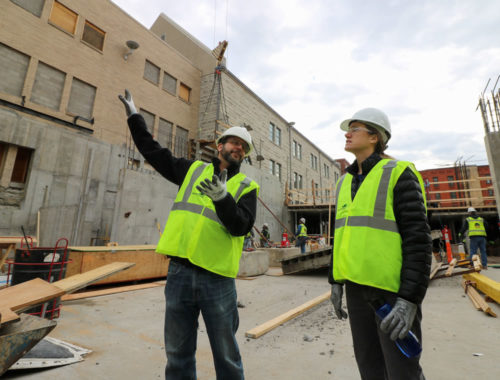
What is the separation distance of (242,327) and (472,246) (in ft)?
32.1

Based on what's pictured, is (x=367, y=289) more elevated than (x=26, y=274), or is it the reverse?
(x=367, y=289)

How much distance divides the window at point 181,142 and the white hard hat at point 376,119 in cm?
1480

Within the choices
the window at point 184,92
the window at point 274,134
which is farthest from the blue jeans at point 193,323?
the window at point 274,134

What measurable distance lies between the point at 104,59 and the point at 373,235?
16.8 metres

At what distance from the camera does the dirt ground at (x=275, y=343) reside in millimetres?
2572

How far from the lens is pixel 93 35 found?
547 inches

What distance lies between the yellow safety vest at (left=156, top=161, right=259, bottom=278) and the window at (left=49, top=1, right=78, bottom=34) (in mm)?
15511

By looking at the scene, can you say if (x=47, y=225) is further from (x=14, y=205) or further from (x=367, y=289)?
(x=367, y=289)

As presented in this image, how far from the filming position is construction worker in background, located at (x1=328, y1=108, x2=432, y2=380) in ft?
4.68

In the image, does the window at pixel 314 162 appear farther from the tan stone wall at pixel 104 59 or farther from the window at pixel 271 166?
the tan stone wall at pixel 104 59

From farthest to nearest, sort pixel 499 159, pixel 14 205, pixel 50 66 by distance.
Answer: pixel 50 66 < pixel 14 205 < pixel 499 159

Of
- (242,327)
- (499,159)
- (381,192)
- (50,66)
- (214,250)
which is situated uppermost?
(50,66)

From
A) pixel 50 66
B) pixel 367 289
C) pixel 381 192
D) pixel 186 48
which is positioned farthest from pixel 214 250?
pixel 186 48

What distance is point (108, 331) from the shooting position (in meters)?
3.64
